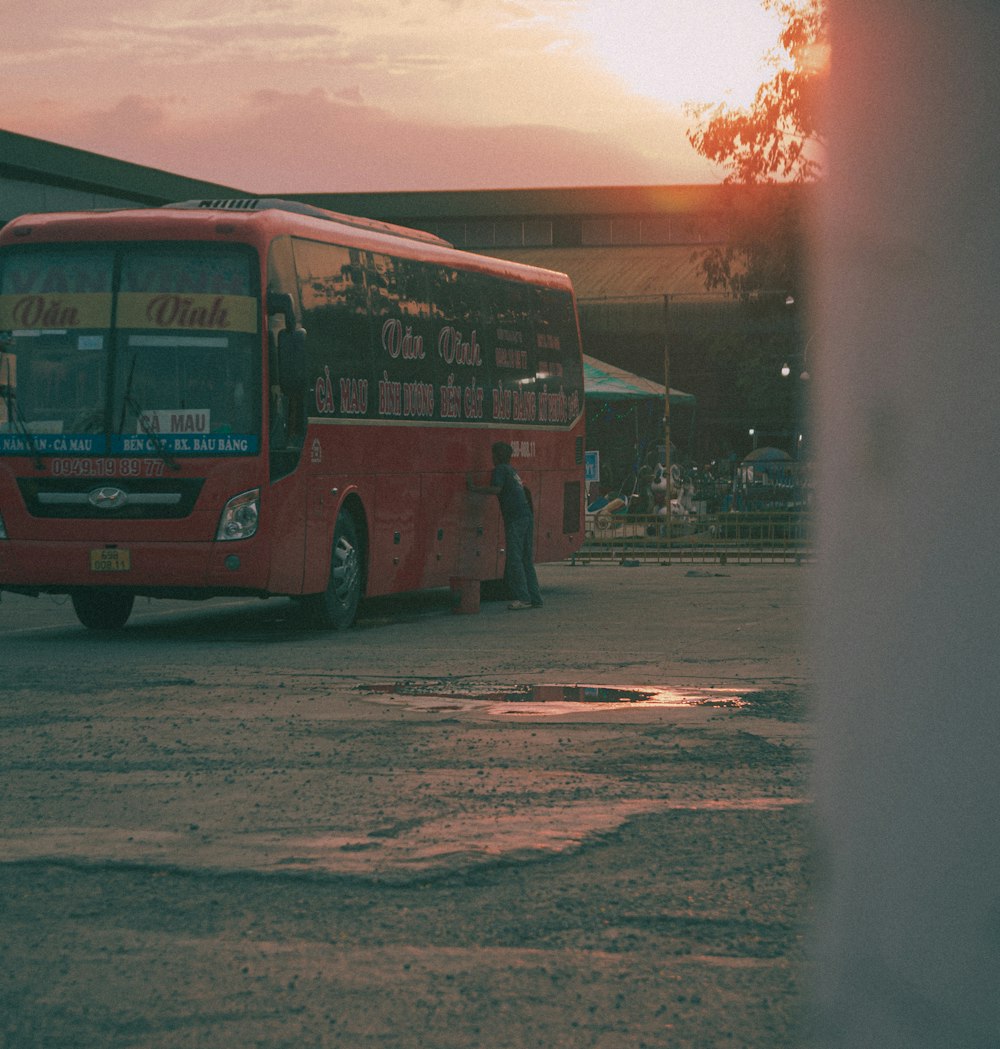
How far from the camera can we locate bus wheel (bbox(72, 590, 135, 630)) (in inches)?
638

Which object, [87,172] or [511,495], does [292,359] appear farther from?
[87,172]

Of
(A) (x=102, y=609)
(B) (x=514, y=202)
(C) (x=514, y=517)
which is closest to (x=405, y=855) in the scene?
(A) (x=102, y=609)

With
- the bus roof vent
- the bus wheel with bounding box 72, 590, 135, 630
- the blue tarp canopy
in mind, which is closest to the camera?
the bus roof vent

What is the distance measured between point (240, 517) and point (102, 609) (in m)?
2.43

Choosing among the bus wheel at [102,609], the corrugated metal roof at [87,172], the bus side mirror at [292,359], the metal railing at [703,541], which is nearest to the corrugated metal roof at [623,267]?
the corrugated metal roof at [87,172]

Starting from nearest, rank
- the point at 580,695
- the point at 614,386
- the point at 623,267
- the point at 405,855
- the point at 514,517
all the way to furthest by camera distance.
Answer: the point at 405,855
the point at 580,695
the point at 514,517
the point at 614,386
the point at 623,267

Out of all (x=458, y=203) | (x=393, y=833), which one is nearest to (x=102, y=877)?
(x=393, y=833)

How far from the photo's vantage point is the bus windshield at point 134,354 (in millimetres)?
14719

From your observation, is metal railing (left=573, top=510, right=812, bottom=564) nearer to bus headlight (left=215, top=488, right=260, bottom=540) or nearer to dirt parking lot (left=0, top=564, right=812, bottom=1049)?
bus headlight (left=215, top=488, right=260, bottom=540)

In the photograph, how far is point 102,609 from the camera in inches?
643

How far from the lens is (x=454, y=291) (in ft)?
62.2

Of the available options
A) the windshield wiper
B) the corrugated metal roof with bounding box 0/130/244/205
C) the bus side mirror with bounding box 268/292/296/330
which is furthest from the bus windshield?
the corrugated metal roof with bounding box 0/130/244/205

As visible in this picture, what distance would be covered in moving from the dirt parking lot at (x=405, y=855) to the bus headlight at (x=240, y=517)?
1.94 metres

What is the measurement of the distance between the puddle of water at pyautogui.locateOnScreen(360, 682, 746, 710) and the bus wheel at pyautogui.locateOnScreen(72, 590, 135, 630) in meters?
5.49
